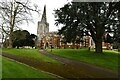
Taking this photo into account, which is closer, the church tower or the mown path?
the mown path

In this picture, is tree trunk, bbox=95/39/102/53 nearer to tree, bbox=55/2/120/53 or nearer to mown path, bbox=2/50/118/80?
tree, bbox=55/2/120/53

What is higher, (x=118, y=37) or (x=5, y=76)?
(x=118, y=37)

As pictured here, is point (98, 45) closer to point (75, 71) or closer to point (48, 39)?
point (75, 71)

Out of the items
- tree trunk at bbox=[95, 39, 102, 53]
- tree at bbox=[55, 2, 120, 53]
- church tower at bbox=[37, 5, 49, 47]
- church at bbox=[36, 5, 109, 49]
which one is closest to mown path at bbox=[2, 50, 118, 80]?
tree at bbox=[55, 2, 120, 53]

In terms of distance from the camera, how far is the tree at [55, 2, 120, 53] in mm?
43406

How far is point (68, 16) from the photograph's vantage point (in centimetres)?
4744

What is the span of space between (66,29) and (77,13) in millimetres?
3982

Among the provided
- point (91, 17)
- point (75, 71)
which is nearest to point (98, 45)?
point (91, 17)

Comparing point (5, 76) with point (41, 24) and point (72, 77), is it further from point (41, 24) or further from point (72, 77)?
point (41, 24)

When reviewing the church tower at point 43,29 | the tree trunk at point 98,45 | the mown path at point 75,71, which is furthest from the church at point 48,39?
the mown path at point 75,71

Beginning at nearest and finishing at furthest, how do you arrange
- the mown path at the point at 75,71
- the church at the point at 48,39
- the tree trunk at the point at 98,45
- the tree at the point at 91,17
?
the mown path at the point at 75,71, the tree at the point at 91,17, the tree trunk at the point at 98,45, the church at the point at 48,39

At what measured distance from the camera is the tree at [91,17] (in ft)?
142

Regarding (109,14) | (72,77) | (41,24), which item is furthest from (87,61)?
(41,24)

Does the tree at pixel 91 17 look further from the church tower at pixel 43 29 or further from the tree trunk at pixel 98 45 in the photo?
the church tower at pixel 43 29
